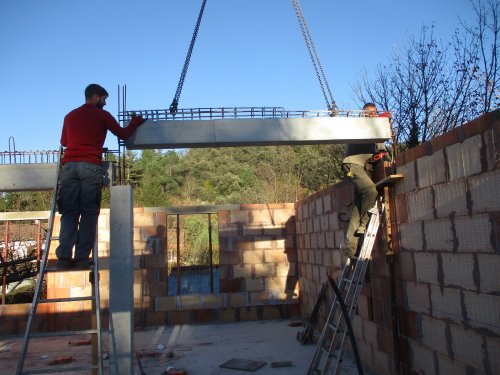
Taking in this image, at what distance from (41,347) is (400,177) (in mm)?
5638

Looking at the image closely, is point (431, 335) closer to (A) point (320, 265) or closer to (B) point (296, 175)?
(A) point (320, 265)

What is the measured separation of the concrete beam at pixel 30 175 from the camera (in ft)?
11.8

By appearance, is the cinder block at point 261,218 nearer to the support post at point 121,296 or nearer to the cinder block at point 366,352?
the cinder block at point 366,352

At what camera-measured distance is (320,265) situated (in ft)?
20.9

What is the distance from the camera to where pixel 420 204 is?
3283 mm

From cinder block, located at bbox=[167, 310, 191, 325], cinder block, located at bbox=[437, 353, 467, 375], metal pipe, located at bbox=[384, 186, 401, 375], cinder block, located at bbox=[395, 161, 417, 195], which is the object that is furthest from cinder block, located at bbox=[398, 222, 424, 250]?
cinder block, located at bbox=[167, 310, 191, 325]

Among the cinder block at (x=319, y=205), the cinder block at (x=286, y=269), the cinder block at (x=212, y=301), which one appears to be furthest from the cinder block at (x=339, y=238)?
the cinder block at (x=212, y=301)

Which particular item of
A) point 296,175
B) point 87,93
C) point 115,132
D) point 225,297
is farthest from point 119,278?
point 296,175

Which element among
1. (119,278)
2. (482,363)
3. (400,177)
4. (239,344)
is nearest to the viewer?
(482,363)

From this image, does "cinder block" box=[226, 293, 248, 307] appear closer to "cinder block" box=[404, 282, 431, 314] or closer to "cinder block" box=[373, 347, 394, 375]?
"cinder block" box=[373, 347, 394, 375]

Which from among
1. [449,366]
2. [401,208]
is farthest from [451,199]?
[449,366]

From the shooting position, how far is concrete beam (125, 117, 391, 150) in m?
3.52

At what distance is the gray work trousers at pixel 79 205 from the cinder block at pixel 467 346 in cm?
260

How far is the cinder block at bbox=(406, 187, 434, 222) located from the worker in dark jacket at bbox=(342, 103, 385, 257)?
1.46 ft
